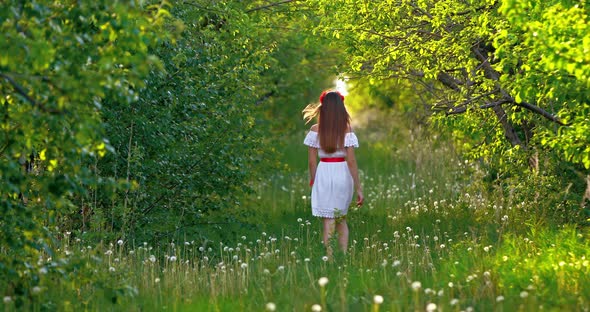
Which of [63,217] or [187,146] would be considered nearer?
[63,217]

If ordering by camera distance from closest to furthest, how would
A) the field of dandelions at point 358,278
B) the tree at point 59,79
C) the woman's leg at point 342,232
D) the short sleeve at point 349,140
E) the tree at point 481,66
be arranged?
the tree at point 59,79 < the field of dandelions at point 358,278 < the tree at point 481,66 < the short sleeve at point 349,140 < the woman's leg at point 342,232

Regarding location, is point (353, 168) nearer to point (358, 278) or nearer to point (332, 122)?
point (332, 122)

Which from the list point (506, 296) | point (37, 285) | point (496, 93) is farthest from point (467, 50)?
point (37, 285)

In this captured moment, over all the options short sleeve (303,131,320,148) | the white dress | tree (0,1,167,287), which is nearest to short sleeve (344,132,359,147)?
the white dress

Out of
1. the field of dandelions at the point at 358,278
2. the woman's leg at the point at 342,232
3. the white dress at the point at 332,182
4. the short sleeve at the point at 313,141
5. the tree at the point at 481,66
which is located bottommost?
the field of dandelions at the point at 358,278

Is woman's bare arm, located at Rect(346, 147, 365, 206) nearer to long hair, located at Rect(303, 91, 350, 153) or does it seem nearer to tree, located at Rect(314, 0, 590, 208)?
long hair, located at Rect(303, 91, 350, 153)

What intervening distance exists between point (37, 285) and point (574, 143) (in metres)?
4.92

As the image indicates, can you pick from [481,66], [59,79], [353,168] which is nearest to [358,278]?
[353,168]

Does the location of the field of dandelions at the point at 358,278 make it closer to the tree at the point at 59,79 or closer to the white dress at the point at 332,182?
the white dress at the point at 332,182

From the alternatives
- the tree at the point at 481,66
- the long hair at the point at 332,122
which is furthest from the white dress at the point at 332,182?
the tree at the point at 481,66

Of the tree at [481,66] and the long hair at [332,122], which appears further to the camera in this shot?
the long hair at [332,122]

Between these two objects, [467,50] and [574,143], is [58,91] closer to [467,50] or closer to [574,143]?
[574,143]

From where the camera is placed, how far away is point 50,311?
23.4ft

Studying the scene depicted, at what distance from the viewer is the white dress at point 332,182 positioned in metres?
10.4
